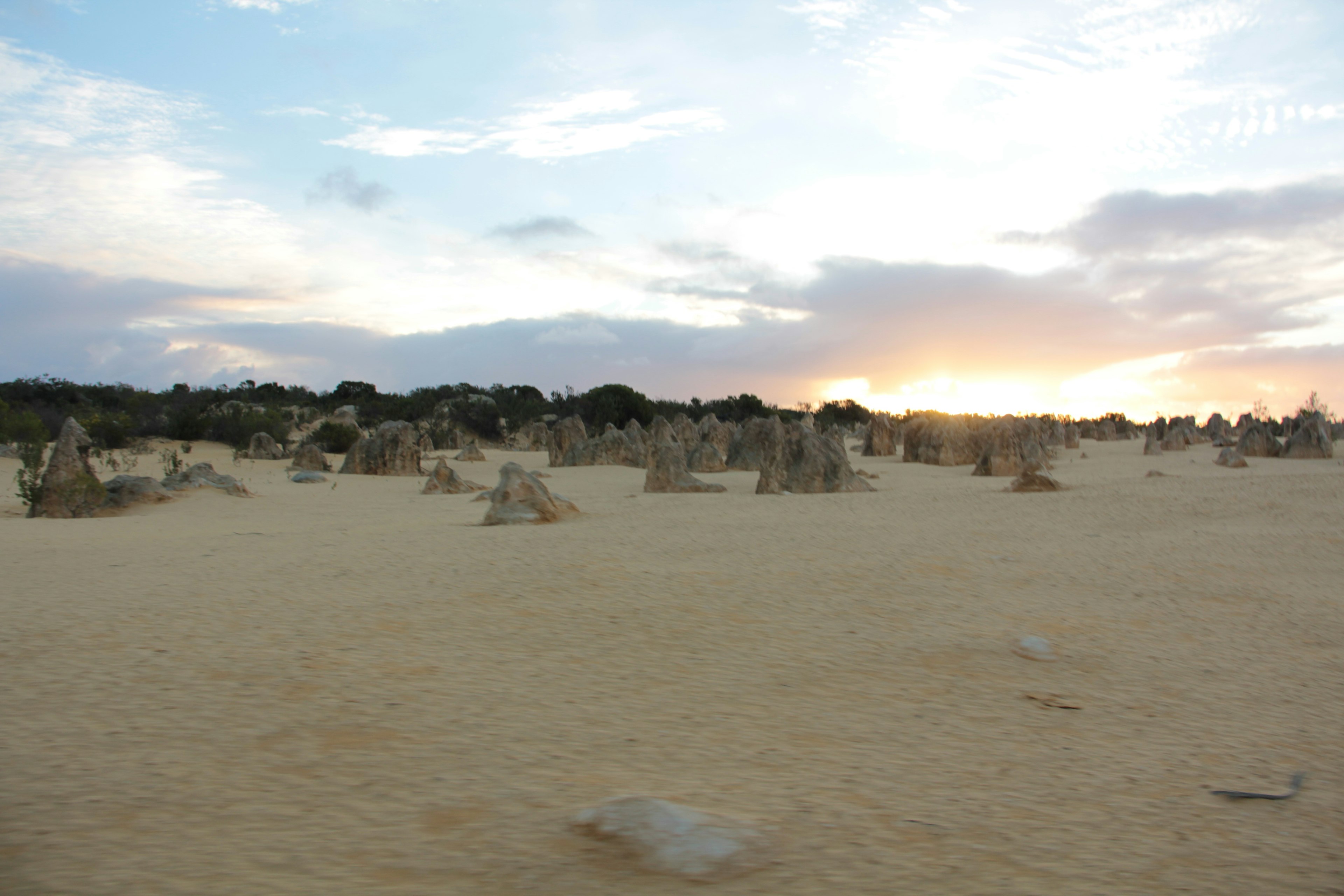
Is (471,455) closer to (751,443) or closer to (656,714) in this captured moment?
(751,443)

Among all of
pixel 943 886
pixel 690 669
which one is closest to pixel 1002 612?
pixel 690 669

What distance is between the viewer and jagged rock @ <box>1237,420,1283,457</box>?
63.2 feet

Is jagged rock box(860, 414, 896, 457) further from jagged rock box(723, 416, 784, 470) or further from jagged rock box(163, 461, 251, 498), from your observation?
jagged rock box(163, 461, 251, 498)

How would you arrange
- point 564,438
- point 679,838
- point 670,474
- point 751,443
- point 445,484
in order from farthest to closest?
point 564,438 < point 751,443 < point 445,484 < point 670,474 < point 679,838

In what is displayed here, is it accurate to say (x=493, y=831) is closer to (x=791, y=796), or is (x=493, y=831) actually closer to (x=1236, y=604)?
(x=791, y=796)

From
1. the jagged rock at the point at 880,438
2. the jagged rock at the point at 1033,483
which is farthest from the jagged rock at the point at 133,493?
the jagged rock at the point at 880,438

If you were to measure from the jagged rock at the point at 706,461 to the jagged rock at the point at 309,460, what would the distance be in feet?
25.5

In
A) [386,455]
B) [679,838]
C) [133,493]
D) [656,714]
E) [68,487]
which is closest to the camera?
[679,838]

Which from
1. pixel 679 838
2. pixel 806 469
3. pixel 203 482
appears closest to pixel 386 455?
pixel 203 482

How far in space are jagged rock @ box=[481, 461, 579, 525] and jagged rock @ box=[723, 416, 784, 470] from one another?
482cm

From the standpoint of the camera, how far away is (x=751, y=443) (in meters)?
17.6

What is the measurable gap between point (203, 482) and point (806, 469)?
346 inches

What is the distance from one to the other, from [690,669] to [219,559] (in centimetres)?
410

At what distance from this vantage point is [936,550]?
6.81 m
